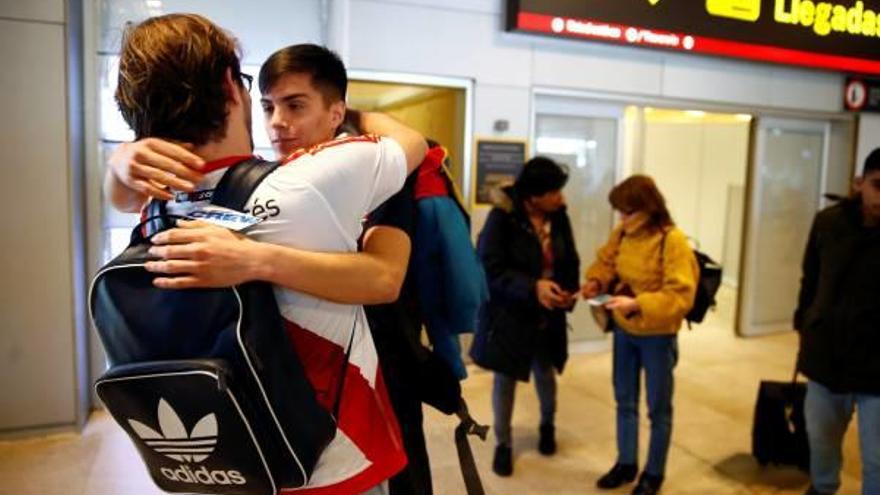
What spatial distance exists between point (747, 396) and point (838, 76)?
3.52m

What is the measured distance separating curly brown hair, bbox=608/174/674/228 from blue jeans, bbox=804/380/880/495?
911 mm

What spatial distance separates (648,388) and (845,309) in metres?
0.83

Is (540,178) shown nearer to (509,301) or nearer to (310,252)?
(509,301)

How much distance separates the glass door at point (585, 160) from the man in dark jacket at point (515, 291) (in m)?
2.07

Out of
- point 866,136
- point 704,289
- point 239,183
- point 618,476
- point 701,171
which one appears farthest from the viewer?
point 701,171

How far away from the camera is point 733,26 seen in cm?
528

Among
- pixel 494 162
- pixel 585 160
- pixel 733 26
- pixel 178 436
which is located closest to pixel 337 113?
pixel 178 436

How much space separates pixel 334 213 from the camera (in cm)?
96

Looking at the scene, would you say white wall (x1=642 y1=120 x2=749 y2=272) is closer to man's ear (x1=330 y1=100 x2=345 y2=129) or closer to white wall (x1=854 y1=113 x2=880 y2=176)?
white wall (x1=854 y1=113 x2=880 y2=176)

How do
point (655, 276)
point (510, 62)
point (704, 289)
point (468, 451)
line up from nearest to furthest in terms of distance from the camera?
point (468, 451), point (655, 276), point (704, 289), point (510, 62)

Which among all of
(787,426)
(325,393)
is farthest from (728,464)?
(325,393)

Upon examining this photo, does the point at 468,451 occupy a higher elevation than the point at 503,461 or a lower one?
higher

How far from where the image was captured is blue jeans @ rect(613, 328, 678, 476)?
2.87 metres

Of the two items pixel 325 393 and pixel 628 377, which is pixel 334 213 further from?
pixel 628 377
